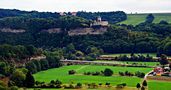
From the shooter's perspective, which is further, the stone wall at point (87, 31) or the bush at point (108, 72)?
the stone wall at point (87, 31)

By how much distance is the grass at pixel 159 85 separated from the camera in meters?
73.5

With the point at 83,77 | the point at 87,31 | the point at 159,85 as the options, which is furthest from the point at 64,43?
the point at 159,85

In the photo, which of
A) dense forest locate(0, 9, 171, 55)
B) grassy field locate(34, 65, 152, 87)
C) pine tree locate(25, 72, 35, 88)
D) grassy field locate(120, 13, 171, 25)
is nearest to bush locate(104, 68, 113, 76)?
grassy field locate(34, 65, 152, 87)

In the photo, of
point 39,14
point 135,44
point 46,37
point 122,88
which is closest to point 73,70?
point 122,88

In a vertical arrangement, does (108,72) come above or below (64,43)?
above

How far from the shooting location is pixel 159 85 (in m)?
75.8


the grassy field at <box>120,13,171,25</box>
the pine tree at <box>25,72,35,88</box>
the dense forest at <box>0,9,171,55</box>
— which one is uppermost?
the pine tree at <box>25,72,35,88</box>

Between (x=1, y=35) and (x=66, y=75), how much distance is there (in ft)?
166

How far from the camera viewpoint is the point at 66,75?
88438 millimetres

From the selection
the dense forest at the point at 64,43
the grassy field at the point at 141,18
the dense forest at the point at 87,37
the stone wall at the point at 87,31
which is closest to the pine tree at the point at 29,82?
the dense forest at the point at 64,43

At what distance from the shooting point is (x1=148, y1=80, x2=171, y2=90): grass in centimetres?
7349

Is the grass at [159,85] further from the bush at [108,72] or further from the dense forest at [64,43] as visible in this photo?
the dense forest at [64,43]

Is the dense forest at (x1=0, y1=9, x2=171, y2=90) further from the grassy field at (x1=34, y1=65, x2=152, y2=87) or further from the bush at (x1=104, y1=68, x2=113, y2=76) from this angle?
the bush at (x1=104, y1=68, x2=113, y2=76)

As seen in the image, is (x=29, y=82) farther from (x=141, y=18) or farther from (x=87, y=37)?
(x=141, y=18)
